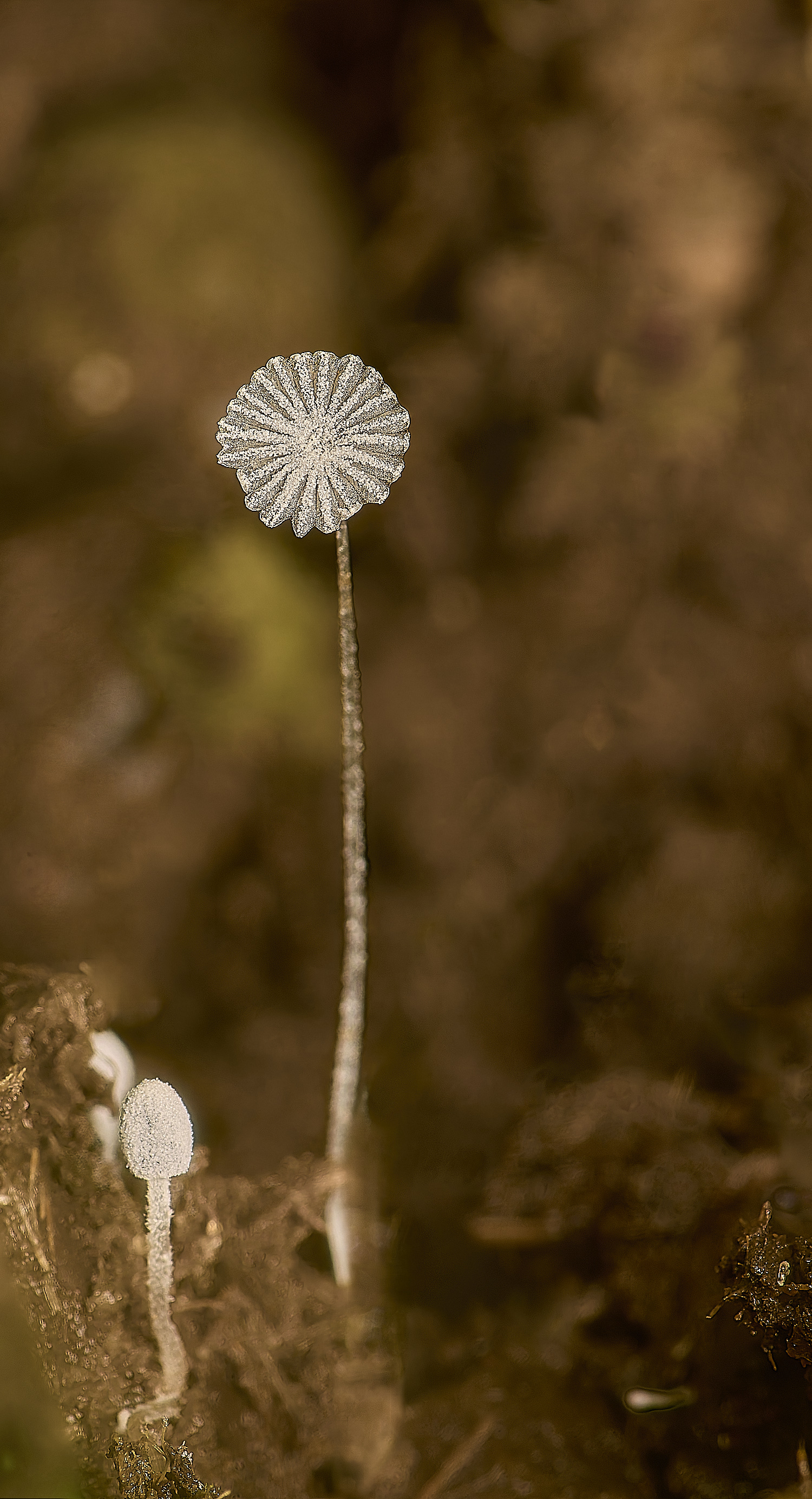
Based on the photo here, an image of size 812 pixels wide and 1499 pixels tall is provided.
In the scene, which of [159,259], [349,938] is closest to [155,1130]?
[349,938]

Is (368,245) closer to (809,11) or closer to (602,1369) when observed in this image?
(809,11)

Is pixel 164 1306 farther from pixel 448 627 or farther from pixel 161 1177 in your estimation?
pixel 448 627

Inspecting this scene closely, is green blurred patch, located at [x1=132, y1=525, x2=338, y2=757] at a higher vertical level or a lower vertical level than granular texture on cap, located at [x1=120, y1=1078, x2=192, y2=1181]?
higher

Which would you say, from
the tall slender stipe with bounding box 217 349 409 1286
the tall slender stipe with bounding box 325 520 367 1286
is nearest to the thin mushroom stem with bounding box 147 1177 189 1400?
the tall slender stipe with bounding box 325 520 367 1286

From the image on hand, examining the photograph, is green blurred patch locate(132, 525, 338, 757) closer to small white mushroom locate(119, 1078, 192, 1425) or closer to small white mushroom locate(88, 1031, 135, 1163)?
small white mushroom locate(88, 1031, 135, 1163)

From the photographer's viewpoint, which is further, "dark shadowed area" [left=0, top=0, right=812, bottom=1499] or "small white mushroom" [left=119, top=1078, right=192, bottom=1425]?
"dark shadowed area" [left=0, top=0, right=812, bottom=1499]

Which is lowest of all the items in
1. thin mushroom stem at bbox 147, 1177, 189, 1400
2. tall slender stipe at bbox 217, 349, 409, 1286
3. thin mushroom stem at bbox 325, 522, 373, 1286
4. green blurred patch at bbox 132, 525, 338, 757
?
thin mushroom stem at bbox 147, 1177, 189, 1400

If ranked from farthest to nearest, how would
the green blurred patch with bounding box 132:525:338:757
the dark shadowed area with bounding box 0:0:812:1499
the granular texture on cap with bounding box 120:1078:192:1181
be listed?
the green blurred patch with bounding box 132:525:338:757 → the dark shadowed area with bounding box 0:0:812:1499 → the granular texture on cap with bounding box 120:1078:192:1181
